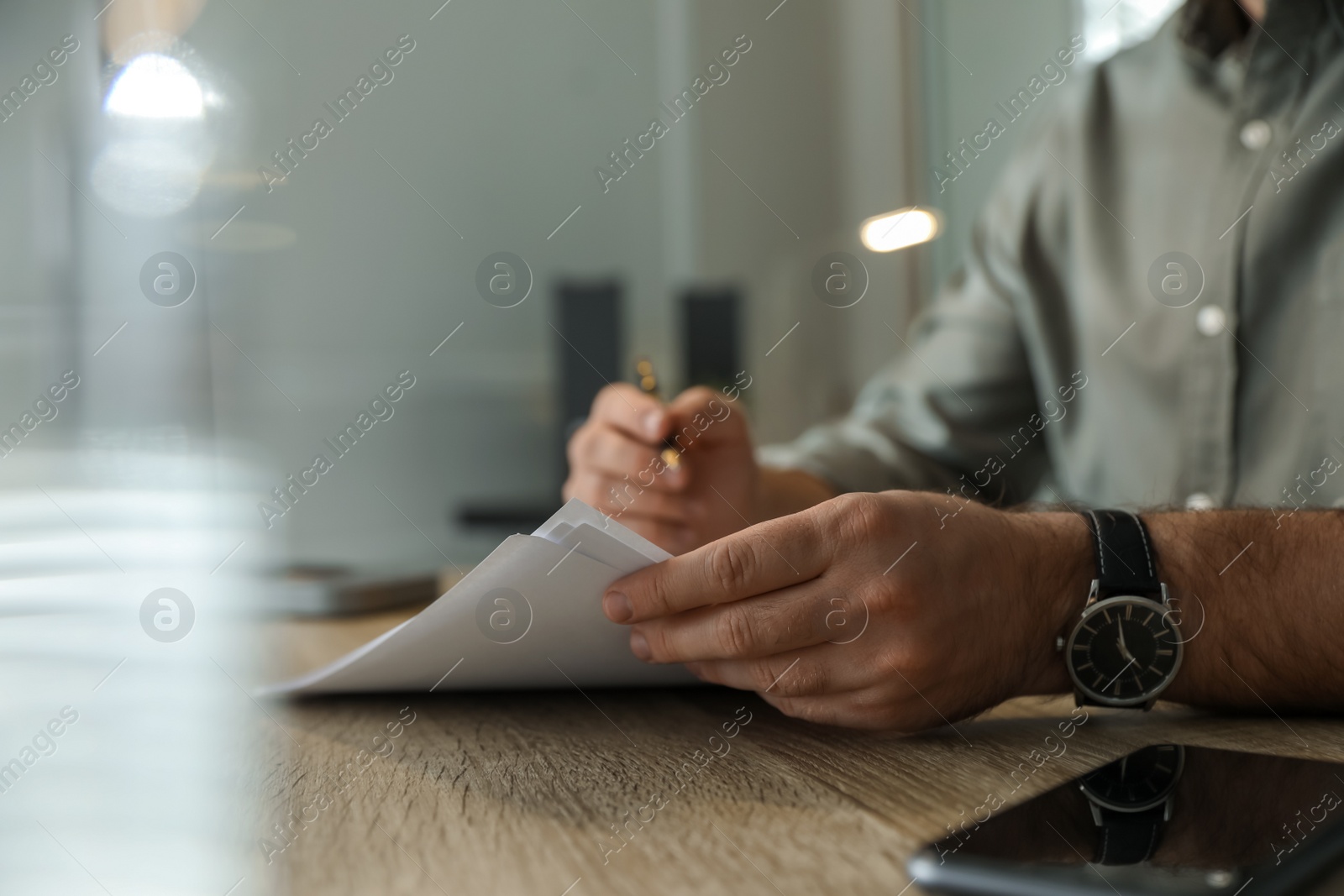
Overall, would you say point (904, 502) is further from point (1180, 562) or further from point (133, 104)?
point (133, 104)

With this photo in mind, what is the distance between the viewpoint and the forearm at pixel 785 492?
3.11 ft

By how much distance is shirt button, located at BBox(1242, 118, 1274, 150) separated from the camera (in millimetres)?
1000

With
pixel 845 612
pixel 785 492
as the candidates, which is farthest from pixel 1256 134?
pixel 845 612

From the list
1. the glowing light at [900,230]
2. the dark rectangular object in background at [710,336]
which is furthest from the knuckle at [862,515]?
the glowing light at [900,230]

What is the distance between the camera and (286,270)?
7.83ft

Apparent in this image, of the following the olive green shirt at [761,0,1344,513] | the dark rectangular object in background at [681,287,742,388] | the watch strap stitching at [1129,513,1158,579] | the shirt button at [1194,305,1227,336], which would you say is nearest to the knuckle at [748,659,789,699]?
the watch strap stitching at [1129,513,1158,579]

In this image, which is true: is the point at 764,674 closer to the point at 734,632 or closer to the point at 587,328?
the point at 734,632

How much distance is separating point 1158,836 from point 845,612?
182 millimetres

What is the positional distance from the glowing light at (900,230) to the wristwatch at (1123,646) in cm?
238

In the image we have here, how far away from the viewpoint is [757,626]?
1.55 feet

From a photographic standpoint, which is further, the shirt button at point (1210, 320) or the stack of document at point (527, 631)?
the shirt button at point (1210, 320)

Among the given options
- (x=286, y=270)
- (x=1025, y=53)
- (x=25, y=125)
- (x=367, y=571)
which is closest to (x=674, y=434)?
(x=367, y=571)

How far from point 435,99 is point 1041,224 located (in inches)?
70.2

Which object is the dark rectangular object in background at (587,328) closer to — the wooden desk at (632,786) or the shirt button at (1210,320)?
the shirt button at (1210,320)
